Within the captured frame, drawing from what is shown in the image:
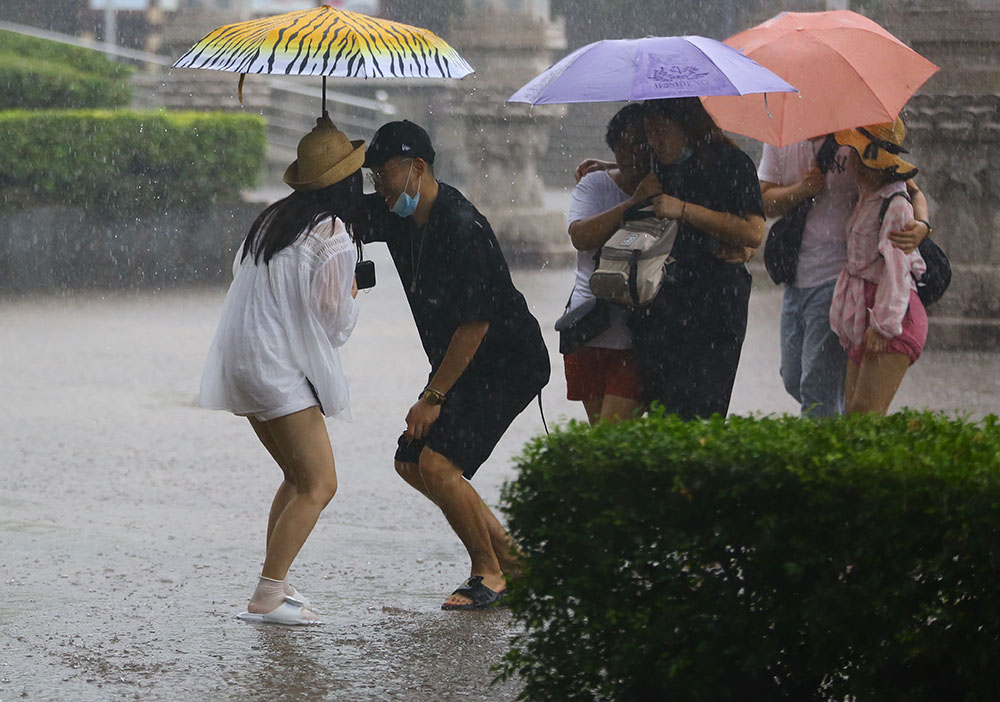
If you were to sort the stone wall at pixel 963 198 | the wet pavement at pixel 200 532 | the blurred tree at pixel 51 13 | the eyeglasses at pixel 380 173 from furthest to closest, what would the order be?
the blurred tree at pixel 51 13 → the stone wall at pixel 963 198 → the eyeglasses at pixel 380 173 → the wet pavement at pixel 200 532

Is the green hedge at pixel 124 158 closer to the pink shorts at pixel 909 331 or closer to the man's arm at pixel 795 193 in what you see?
the man's arm at pixel 795 193

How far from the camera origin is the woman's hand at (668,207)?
4.82m

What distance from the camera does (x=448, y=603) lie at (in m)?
5.12

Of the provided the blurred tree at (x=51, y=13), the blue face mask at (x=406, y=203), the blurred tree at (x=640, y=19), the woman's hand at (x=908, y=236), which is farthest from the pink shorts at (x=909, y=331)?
the blurred tree at (x=51, y=13)

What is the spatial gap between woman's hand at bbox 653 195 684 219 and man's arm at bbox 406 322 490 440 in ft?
2.14

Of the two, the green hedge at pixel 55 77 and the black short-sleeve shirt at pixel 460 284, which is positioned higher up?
the black short-sleeve shirt at pixel 460 284

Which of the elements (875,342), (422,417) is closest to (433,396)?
(422,417)

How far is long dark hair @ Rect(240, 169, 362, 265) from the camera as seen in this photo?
4.67 meters

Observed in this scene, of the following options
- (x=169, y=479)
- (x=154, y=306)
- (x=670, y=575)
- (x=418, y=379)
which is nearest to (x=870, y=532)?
(x=670, y=575)

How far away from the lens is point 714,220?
15.9ft

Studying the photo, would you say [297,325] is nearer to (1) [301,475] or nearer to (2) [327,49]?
(1) [301,475]

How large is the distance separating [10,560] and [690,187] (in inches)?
118

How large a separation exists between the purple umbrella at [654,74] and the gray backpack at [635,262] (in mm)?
428

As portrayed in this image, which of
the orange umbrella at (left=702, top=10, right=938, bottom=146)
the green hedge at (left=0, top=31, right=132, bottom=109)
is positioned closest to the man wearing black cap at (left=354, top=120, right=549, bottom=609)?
the orange umbrella at (left=702, top=10, right=938, bottom=146)
